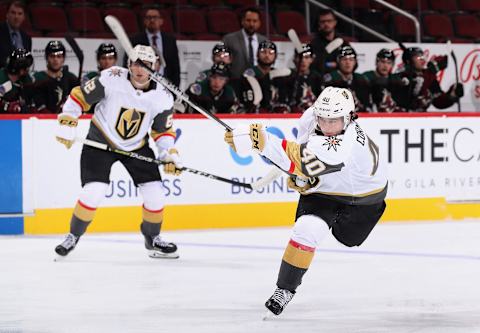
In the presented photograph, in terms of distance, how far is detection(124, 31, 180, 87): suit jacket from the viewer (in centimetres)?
841

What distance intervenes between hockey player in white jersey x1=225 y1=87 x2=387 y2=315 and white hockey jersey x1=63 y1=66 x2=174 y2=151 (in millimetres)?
1867

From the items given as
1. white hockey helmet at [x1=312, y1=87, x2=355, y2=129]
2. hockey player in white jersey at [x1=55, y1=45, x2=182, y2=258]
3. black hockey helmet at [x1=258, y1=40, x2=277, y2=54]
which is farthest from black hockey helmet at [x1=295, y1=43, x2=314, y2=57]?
white hockey helmet at [x1=312, y1=87, x2=355, y2=129]

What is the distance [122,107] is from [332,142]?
2.38 metres

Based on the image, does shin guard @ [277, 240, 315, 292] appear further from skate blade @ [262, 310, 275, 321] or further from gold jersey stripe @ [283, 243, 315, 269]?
skate blade @ [262, 310, 275, 321]

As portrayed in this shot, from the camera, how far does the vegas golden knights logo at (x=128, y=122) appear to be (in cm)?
635

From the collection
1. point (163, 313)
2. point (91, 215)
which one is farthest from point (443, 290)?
point (91, 215)

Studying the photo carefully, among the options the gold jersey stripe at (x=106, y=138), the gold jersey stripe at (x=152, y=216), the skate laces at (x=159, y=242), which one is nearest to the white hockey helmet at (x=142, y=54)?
the gold jersey stripe at (x=106, y=138)

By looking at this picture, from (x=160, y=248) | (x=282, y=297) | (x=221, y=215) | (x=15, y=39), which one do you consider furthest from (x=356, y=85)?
(x=282, y=297)

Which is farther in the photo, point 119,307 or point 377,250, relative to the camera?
point 377,250

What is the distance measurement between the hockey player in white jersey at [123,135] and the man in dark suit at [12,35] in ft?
6.37

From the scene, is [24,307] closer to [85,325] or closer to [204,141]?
[85,325]

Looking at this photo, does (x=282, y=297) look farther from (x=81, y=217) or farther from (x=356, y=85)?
(x=356, y=85)

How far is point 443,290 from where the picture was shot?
509 cm

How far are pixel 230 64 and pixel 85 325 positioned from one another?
4698mm
